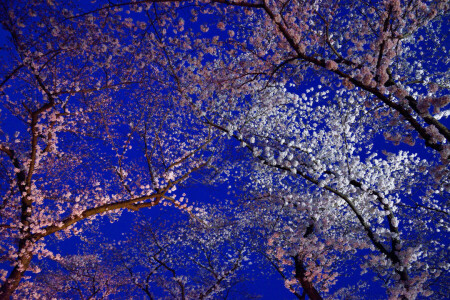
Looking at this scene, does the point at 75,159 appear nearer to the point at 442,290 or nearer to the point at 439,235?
the point at 439,235

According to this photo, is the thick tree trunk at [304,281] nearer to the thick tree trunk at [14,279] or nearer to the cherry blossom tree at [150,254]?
the cherry blossom tree at [150,254]

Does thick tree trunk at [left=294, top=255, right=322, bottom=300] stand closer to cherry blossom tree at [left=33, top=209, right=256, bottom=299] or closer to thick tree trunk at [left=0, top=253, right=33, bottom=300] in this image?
cherry blossom tree at [left=33, top=209, right=256, bottom=299]

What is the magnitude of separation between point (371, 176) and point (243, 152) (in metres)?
4.77

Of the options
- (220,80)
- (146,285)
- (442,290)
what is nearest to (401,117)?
(220,80)

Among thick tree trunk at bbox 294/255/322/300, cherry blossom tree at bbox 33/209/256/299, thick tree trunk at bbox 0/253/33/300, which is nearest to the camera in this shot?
thick tree trunk at bbox 0/253/33/300

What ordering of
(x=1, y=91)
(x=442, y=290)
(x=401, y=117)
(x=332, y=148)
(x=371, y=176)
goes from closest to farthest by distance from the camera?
(x=401, y=117), (x=1, y=91), (x=371, y=176), (x=332, y=148), (x=442, y=290)

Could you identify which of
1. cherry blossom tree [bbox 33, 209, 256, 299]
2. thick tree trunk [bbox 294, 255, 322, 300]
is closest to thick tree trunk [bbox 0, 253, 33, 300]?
thick tree trunk [bbox 294, 255, 322, 300]

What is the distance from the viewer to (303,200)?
27.0 feet

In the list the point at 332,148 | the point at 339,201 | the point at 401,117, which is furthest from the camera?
the point at 332,148

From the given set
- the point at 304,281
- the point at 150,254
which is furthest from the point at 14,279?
the point at 150,254

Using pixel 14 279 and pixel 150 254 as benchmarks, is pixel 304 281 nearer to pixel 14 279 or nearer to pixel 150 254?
pixel 14 279

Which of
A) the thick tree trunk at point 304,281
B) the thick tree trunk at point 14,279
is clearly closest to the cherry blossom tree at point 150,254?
the thick tree trunk at point 304,281

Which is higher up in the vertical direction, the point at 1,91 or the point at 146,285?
the point at 1,91

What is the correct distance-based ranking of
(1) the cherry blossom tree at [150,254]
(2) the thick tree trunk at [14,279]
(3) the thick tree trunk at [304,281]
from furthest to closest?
1. (1) the cherry blossom tree at [150,254]
2. (3) the thick tree trunk at [304,281]
3. (2) the thick tree trunk at [14,279]
